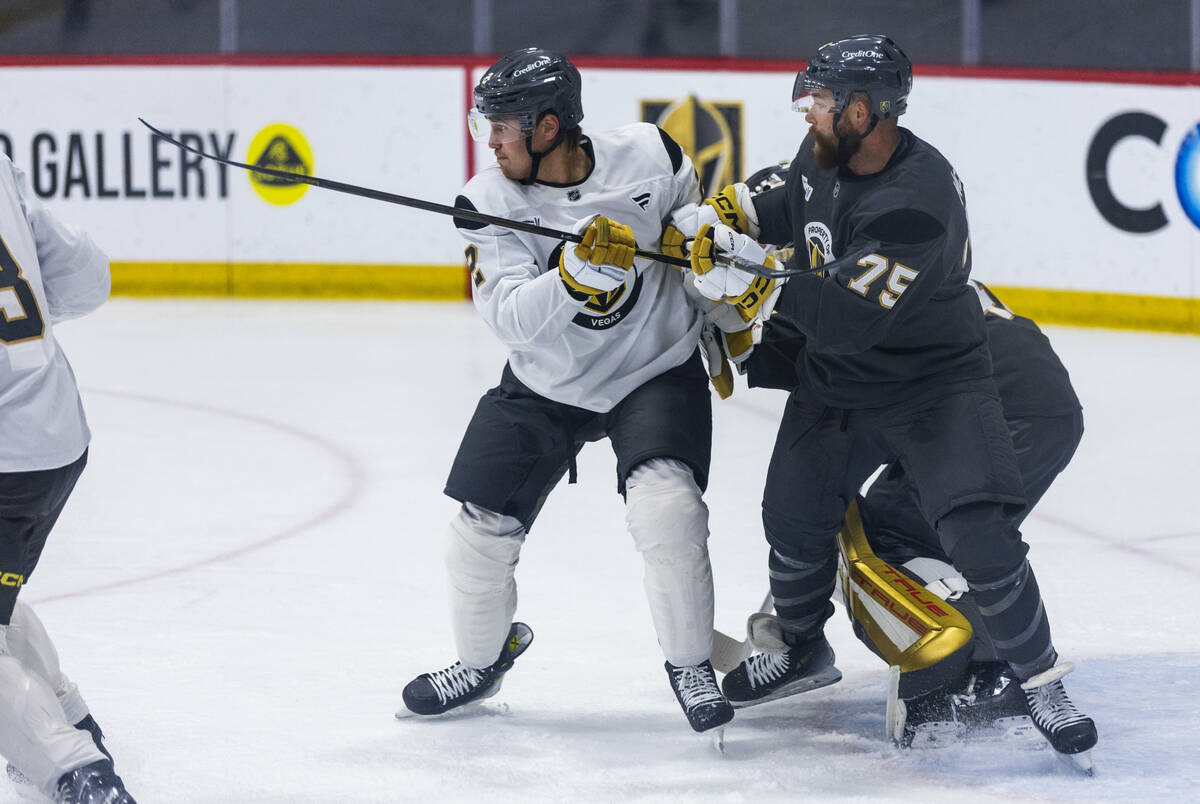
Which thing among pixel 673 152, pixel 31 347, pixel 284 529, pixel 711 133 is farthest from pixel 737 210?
pixel 711 133

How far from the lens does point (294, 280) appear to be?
720cm

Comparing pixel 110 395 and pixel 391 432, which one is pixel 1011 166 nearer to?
pixel 391 432

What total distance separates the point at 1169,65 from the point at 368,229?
3.23 metres

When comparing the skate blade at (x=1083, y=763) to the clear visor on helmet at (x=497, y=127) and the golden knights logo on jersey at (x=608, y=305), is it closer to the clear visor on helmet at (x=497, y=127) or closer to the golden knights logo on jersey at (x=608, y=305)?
the golden knights logo on jersey at (x=608, y=305)

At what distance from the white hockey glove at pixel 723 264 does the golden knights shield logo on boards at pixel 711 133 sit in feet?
14.1

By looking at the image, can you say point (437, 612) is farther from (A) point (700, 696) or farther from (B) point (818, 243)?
(B) point (818, 243)

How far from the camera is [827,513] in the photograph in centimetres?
270

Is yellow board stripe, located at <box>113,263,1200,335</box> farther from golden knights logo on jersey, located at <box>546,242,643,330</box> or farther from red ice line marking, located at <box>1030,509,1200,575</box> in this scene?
golden knights logo on jersey, located at <box>546,242,643,330</box>

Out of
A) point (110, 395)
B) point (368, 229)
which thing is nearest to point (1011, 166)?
point (368, 229)

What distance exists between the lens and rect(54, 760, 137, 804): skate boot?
228 cm

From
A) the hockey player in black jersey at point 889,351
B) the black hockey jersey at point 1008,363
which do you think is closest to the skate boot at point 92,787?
the hockey player in black jersey at point 889,351

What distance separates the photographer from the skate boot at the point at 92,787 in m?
2.28

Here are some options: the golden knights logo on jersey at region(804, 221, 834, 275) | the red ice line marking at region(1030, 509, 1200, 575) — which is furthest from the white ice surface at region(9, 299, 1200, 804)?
the golden knights logo on jersey at region(804, 221, 834, 275)

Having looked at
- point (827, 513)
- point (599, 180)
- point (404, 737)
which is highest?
point (599, 180)
